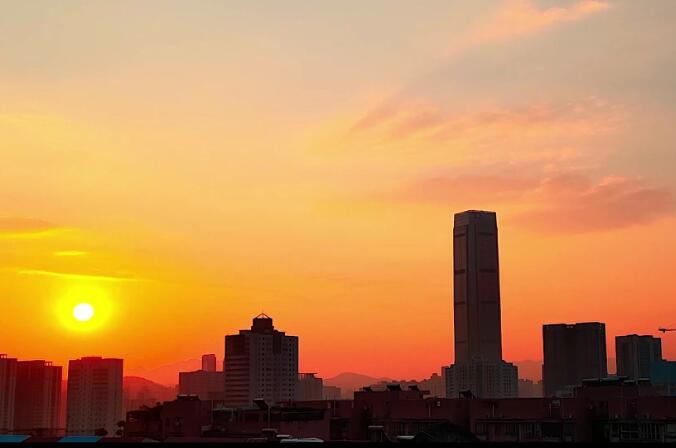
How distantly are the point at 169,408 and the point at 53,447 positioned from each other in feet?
408

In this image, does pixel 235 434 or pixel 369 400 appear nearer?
pixel 235 434

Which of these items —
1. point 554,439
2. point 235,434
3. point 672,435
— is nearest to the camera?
point 672,435

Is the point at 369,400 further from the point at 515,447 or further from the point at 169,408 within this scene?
the point at 515,447

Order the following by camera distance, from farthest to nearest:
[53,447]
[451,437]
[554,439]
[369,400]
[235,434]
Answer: [369,400] < [235,434] < [554,439] < [451,437] < [53,447]

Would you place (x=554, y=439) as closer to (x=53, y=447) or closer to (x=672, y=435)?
(x=672, y=435)

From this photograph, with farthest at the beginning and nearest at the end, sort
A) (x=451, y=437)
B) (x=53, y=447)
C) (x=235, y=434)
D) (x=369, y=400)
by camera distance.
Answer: (x=369, y=400) → (x=235, y=434) → (x=451, y=437) → (x=53, y=447)

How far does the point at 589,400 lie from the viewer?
5792 inches

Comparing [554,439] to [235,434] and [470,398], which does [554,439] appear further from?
[235,434]

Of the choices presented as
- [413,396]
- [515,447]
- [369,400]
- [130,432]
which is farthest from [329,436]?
[515,447]

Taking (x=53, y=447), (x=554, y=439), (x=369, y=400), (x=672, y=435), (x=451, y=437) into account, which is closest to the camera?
(x=53, y=447)

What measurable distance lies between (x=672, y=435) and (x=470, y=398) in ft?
127

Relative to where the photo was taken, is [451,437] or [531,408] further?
[531,408]

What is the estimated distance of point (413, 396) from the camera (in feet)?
580

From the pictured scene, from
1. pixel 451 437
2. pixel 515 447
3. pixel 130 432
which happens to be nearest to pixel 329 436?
pixel 130 432
